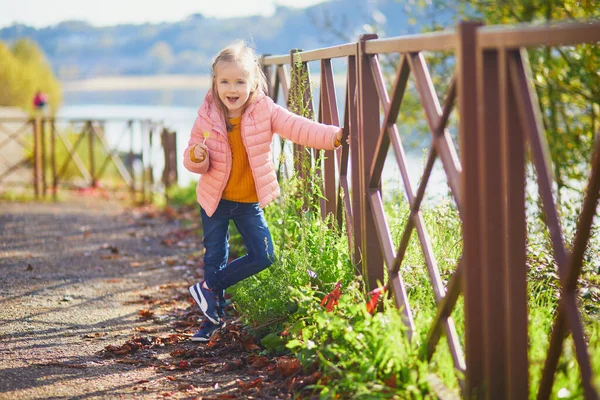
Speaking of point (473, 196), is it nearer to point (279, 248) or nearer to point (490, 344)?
point (490, 344)

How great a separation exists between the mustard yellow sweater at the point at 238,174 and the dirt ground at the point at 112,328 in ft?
2.56

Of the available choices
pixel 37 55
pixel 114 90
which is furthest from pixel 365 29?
pixel 114 90

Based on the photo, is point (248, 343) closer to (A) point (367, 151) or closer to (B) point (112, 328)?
(B) point (112, 328)

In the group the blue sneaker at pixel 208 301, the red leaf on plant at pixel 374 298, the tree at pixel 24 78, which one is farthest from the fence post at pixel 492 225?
the tree at pixel 24 78

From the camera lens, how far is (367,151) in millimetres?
3643

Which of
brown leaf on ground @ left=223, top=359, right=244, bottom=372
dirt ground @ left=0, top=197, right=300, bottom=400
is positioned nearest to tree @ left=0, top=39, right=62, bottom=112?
dirt ground @ left=0, top=197, right=300, bottom=400

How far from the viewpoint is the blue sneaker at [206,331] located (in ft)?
13.7

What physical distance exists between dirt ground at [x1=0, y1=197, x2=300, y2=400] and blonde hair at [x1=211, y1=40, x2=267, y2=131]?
1317 millimetres

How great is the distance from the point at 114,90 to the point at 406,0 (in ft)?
291

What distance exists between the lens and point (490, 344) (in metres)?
2.46

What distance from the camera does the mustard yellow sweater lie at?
4.09m

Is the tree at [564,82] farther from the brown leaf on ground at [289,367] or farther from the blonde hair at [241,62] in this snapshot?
the brown leaf on ground at [289,367]

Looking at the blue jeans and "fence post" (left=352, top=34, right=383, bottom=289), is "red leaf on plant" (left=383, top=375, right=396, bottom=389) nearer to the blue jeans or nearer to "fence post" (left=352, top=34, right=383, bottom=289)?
"fence post" (left=352, top=34, right=383, bottom=289)

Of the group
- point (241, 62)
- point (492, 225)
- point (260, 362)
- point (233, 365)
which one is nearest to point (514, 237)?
point (492, 225)
